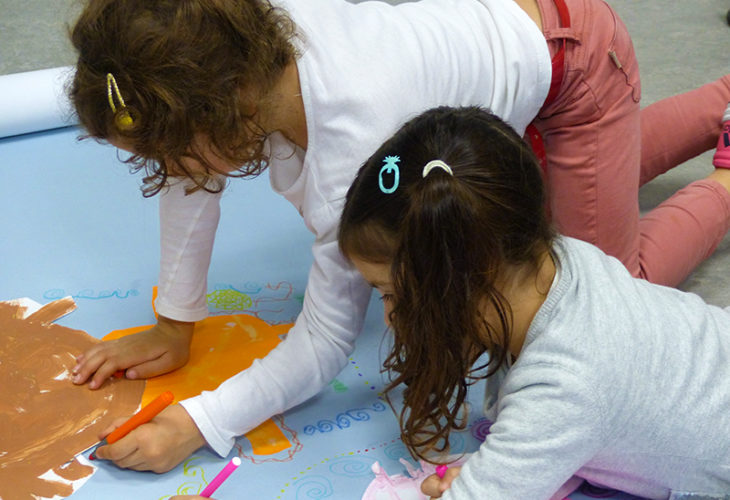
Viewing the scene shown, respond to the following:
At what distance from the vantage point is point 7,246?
116 centimetres

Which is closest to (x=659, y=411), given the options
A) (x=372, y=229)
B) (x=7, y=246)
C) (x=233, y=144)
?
(x=372, y=229)

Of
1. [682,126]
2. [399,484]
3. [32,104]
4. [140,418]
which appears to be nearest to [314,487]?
[399,484]

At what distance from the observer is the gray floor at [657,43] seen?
1.47 m

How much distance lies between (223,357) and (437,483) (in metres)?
0.33

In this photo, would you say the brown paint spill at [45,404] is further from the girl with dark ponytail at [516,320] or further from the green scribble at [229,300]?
the girl with dark ponytail at [516,320]

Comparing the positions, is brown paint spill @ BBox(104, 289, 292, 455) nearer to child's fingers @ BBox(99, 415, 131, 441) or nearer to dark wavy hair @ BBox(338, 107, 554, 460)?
child's fingers @ BBox(99, 415, 131, 441)

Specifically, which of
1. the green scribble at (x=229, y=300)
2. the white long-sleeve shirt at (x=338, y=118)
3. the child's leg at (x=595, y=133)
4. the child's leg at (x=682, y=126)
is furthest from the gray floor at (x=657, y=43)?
the green scribble at (x=229, y=300)

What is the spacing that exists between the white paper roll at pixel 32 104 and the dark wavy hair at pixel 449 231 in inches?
33.9

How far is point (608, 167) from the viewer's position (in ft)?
3.26

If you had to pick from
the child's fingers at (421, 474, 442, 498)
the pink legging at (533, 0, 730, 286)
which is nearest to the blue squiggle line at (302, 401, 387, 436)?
the child's fingers at (421, 474, 442, 498)

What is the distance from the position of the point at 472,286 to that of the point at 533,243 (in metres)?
0.07

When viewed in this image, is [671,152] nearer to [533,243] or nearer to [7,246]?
[533,243]

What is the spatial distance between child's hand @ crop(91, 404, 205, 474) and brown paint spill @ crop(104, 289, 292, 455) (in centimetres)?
8

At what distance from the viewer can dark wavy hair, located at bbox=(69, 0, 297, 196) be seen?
69cm
